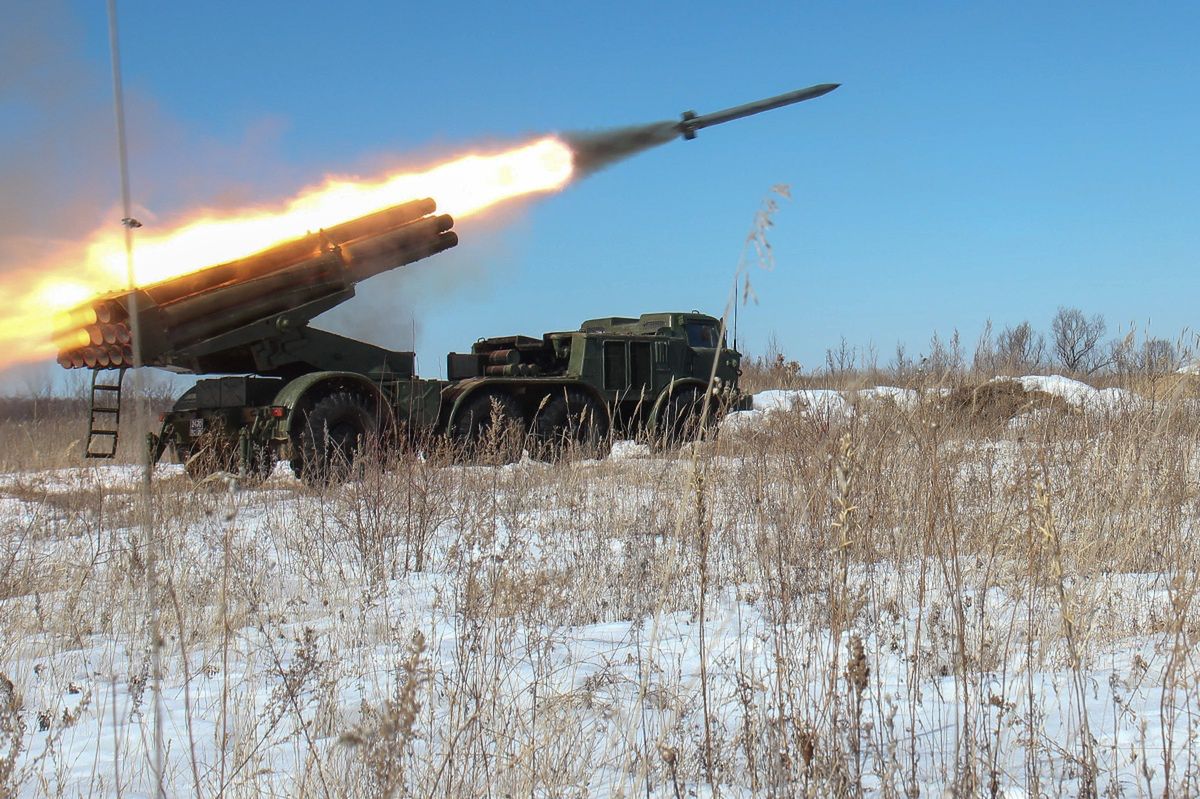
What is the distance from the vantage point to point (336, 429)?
39.7 feet

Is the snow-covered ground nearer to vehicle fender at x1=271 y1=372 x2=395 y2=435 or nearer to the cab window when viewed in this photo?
vehicle fender at x1=271 y1=372 x2=395 y2=435

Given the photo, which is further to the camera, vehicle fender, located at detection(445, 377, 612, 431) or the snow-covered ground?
vehicle fender, located at detection(445, 377, 612, 431)

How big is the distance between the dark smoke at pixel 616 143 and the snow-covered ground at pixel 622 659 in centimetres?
614

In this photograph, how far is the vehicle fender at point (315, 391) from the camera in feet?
37.8

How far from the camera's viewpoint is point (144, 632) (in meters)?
4.94

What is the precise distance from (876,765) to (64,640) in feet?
12.8

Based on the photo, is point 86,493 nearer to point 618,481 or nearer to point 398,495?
point 398,495

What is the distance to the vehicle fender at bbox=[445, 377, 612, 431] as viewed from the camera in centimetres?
1338

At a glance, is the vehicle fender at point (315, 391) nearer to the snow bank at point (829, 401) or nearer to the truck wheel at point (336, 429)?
the truck wheel at point (336, 429)

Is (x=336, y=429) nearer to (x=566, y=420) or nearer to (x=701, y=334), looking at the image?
(x=566, y=420)

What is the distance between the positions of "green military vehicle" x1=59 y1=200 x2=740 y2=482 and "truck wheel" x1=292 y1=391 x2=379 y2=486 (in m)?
0.02

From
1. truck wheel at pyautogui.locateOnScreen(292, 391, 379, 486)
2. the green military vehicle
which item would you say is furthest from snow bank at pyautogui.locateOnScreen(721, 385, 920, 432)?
truck wheel at pyautogui.locateOnScreen(292, 391, 379, 486)

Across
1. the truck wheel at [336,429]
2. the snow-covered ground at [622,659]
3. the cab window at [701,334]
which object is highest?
the cab window at [701,334]

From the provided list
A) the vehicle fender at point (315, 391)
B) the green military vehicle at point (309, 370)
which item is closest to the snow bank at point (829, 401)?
the green military vehicle at point (309, 370)
